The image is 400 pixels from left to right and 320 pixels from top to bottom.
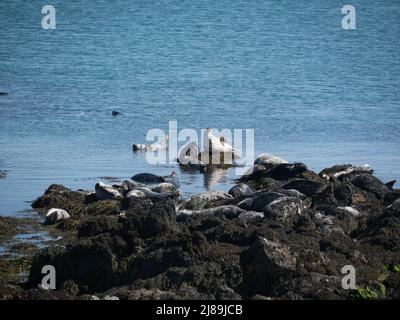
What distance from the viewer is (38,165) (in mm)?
25438

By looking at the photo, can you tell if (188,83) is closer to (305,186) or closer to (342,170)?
(342,170)

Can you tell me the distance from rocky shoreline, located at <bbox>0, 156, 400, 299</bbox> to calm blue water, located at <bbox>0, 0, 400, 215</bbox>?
2.33 m

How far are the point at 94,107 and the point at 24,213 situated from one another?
47.3ft

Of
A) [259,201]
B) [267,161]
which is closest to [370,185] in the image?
[259,201]

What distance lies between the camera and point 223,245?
53.5ft

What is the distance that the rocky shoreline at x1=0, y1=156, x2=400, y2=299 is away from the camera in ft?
48.3

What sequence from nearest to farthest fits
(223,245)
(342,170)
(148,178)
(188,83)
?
1. (223,245)
2. (148,178)
3. (342,170)
4. (188,83)

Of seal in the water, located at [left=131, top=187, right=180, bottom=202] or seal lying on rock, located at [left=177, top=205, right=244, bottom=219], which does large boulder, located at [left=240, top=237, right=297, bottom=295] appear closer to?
seal lying on rock, located at [left=177, top=205, right=244, bottom=219]

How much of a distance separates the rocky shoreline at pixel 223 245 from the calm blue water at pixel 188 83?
2.33 m

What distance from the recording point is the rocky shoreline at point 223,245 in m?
14.7

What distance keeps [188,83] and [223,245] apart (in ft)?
78.1

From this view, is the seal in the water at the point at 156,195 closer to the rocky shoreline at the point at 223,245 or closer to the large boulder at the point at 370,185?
the rocky shoreline at the point at 223,245

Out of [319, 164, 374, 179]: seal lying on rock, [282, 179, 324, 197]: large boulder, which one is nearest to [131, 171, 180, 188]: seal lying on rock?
[282, 179, 324, 197]: large boulder

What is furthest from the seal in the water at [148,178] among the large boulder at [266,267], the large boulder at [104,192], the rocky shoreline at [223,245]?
the large boulder at [266,267]
